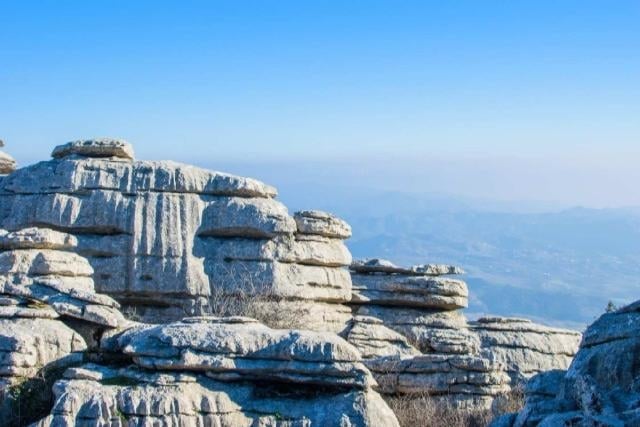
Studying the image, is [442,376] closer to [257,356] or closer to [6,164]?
[257,356]

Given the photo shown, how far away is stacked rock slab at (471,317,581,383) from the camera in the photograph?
3550 cm

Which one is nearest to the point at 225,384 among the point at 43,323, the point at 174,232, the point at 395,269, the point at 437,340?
the point at 43,323

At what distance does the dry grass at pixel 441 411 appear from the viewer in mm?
26203

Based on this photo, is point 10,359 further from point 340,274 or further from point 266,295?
point 340,274

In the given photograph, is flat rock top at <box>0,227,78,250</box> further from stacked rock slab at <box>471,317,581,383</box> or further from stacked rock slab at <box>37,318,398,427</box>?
stacked rock slab at <box>471,317,581,383</box>

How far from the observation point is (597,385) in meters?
16.3

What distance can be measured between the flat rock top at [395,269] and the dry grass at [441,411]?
11864mm

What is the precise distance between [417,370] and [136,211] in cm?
1289

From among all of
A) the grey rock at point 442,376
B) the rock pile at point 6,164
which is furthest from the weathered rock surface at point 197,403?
the rock pile at point 6,164

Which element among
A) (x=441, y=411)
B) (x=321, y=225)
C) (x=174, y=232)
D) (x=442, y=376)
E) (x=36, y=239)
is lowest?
(x=441, y=411)

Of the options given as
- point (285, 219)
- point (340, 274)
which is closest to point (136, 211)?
point (285, 219)

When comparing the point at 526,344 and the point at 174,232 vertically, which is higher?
the point at 174,232

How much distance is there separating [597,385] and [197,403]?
8819mm

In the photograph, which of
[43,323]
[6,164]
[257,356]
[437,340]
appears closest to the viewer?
[257,356]
